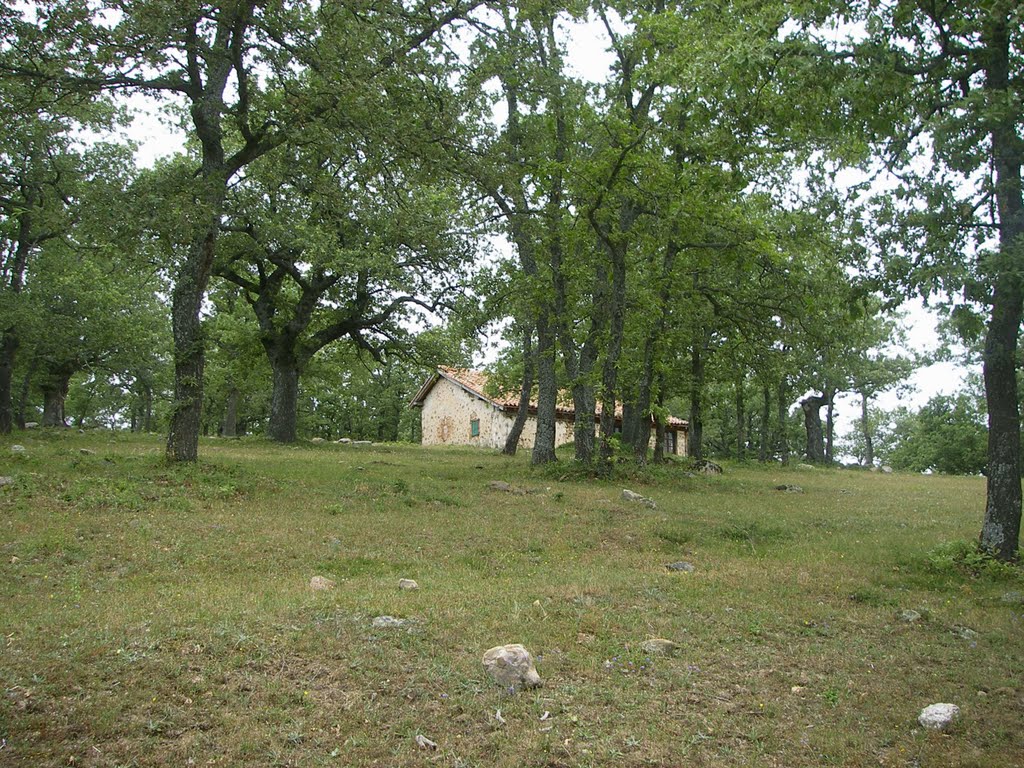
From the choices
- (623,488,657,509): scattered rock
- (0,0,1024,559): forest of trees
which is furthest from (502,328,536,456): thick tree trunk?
(623,488,657,509): scattered rock

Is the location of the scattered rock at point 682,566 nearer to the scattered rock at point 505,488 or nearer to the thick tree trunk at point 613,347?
the scattered rock at point 505,488

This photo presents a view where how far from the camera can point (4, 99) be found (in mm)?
13055

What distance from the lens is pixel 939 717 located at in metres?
4.89

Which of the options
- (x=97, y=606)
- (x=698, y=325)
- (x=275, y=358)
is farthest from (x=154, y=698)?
(x=275, y=358)

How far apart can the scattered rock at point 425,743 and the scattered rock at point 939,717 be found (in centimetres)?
346

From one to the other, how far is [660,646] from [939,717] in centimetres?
210

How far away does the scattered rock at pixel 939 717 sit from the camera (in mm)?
4852

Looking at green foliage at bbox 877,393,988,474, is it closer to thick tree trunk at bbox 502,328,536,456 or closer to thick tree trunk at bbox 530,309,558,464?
thick tree trunk at bbox 502,328,536,456

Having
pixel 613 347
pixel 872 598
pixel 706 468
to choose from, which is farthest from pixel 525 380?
pixel 872 598

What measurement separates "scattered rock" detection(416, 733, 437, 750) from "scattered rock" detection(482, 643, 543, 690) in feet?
2.87

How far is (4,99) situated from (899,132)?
15.4m

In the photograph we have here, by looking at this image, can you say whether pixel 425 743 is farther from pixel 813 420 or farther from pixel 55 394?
pixel 813 420

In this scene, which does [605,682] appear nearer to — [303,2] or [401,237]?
[303,2]

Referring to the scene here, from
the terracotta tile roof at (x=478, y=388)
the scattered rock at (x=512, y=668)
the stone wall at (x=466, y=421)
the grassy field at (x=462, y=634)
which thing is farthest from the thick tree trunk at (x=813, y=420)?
the scattered rock at (x=512, y=668)
